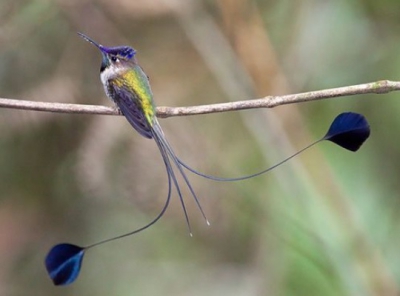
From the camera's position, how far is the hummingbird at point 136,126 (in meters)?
0.89

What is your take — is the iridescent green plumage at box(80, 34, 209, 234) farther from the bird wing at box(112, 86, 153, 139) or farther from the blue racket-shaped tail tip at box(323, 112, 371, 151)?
the blue racket-shaped tail tip at box(323, 112, 371, 151)

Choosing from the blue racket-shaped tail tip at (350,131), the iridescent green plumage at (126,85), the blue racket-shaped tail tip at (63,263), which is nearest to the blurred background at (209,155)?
the iridescent green plumage at (126,85)

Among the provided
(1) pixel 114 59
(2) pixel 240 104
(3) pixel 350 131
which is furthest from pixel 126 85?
(3) pixel 350 131

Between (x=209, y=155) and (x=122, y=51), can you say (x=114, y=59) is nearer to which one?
(x=122, y=51)

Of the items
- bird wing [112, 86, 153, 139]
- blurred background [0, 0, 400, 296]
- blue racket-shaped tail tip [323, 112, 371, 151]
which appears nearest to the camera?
blue racket-shaped tail tip [323, 112, 371, 151]

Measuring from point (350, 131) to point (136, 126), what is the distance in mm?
302

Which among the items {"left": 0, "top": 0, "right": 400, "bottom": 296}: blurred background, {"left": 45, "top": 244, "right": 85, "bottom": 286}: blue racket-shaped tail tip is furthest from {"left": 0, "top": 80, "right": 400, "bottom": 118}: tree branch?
{"left": 0, "top": 0, "right": 400, "bottom": 296}: blurred background

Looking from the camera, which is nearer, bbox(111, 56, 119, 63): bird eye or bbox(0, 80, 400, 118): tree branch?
bbox(0, 80, 400, 118): tree branch

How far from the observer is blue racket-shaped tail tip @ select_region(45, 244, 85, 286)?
94cm

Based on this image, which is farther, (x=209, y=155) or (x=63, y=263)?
(x=209, y=155)

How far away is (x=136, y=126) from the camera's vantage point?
39.6 inches

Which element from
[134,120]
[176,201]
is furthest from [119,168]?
[134,120]

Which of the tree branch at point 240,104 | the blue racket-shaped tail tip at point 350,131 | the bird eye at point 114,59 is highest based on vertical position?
the bird eye at point 114,59

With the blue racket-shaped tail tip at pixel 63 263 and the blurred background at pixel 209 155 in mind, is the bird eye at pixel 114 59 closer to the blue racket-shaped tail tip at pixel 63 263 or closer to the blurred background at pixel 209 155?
the blue racket-shaped tail tip at pixel 63 263
